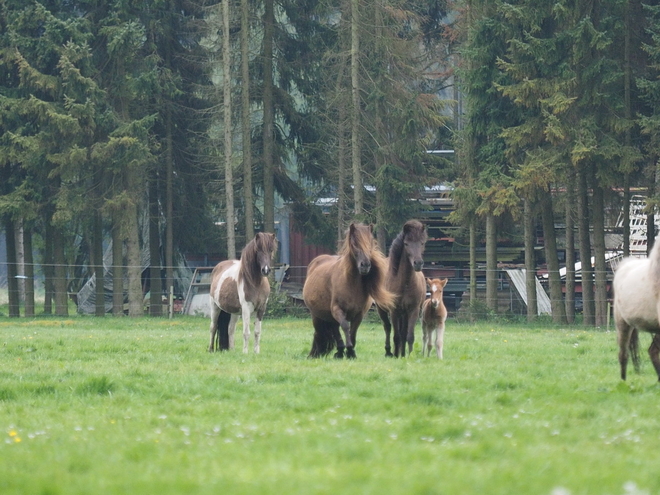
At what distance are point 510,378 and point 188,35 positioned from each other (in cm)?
2916

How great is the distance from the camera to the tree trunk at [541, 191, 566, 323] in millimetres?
28469

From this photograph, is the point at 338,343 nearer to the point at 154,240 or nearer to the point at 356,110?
the point at 356,110

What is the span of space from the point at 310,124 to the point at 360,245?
2476 cm

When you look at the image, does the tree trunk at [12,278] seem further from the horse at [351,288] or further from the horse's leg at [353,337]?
the horse's leg at [353,337]

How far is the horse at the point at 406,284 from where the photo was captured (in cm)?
1352

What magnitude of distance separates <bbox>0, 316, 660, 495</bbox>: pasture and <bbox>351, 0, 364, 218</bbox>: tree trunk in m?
20.8

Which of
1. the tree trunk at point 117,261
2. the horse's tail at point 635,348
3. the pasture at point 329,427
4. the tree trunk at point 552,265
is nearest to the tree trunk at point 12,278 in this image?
the tree trunk at point 117,261

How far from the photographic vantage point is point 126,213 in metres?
32.7

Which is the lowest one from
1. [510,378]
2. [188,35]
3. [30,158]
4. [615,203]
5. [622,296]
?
[510,378]

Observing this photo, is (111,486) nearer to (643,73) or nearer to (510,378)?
(510,378)

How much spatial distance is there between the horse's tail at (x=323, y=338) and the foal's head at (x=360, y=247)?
1308 millimetres

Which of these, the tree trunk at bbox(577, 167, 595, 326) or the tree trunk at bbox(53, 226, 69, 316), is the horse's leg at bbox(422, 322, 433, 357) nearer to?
the tree trunk at bbox(577, 167, 595, 326)

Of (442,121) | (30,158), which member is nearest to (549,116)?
(442,121)

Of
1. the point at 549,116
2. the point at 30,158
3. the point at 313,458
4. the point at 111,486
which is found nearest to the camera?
the point at 111,486
